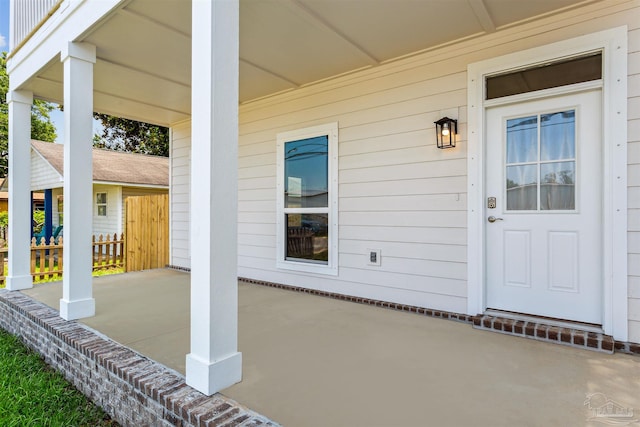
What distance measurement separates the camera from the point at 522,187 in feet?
10.1

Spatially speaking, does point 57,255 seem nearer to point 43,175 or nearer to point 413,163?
point 43,175

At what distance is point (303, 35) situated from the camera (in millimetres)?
3254

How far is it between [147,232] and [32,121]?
18921 mm

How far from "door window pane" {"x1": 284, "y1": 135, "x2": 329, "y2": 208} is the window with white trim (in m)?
9.29

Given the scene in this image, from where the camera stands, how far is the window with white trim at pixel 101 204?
11383 mm

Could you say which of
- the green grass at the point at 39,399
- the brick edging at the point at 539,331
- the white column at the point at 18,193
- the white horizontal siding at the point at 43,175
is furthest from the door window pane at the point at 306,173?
the white horizontal siding at the point at 43,175

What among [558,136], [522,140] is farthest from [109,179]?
[558,136]

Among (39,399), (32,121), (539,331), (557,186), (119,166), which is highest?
(32,121)

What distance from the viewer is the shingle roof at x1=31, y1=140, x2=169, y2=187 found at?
10.2 meters

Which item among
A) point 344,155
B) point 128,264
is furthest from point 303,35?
point 128,264

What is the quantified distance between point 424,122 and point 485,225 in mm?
1180

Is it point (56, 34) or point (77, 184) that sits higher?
point (56, 34)

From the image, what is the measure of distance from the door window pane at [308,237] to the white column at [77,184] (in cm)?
229

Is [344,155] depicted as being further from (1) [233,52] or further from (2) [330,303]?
(1) [233,52]
